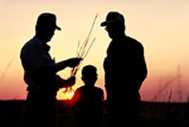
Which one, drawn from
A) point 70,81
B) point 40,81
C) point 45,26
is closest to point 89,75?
point 70,81

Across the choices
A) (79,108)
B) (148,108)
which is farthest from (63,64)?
(148,108)

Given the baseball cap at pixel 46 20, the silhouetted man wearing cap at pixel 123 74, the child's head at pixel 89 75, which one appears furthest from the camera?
the child's head at pixel 89 75

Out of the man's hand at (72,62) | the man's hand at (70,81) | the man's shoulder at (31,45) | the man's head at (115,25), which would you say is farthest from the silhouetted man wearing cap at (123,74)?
the man's shoulder at (31,45)

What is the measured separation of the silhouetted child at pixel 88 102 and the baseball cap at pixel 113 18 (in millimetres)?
1890

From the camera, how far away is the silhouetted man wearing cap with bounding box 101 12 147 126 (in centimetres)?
956

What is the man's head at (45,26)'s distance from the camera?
9.27m

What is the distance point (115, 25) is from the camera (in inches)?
384

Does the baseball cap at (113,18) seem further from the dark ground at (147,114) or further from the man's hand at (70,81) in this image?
the dark ground at (147,114)

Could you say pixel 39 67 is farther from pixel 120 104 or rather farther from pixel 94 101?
pixel 94 101

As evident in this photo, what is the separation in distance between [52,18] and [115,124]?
5.30 ft

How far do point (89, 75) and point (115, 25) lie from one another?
2.03 m

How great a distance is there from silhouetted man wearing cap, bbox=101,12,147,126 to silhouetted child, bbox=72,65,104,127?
6.18 ft

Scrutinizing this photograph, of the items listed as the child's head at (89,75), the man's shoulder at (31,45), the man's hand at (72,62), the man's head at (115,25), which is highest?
the man's head at (115,25)

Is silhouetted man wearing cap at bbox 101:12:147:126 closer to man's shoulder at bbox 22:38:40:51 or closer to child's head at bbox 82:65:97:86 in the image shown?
man's shoulder at bbox 22:38:40:51
